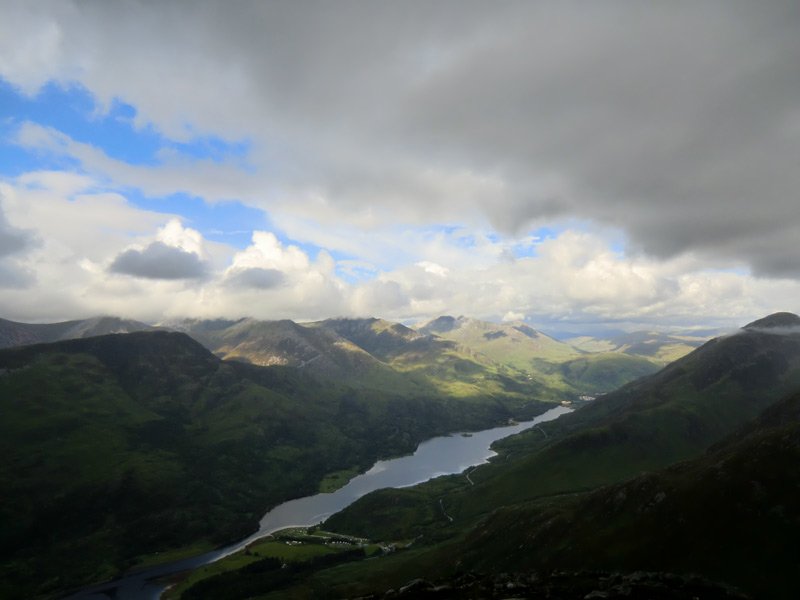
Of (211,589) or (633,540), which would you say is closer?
(633,540)

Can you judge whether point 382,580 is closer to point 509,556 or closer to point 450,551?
point 450,551

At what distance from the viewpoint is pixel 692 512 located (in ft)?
351

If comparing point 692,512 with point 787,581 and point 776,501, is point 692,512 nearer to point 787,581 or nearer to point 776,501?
point 776,501

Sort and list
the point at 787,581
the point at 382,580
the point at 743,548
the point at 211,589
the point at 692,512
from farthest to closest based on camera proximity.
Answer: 1. the point at 211,589
2. the point at 382,580
3. the point at 692,512
4. the point at 743,548
5. the point at 787,581

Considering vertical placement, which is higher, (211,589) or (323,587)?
(323,587)

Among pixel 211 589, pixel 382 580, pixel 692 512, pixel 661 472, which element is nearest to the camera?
pixel 692 512

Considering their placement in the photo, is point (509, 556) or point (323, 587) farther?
point (323, 587)

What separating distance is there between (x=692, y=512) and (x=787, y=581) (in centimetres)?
2669

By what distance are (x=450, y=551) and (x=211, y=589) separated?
106 meters

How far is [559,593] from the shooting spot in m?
91.7

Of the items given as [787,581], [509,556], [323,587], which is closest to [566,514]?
[509,556]

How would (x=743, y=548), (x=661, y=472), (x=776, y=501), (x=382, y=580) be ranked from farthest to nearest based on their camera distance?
(x=382, y=580)
(x=661, y=472)
(x=776, y=501)
(x=743, y=548)

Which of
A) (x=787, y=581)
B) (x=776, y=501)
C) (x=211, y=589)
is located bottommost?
(x=211, y=589)

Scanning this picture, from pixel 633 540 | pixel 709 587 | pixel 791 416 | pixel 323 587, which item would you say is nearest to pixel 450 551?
pixel 323 587
